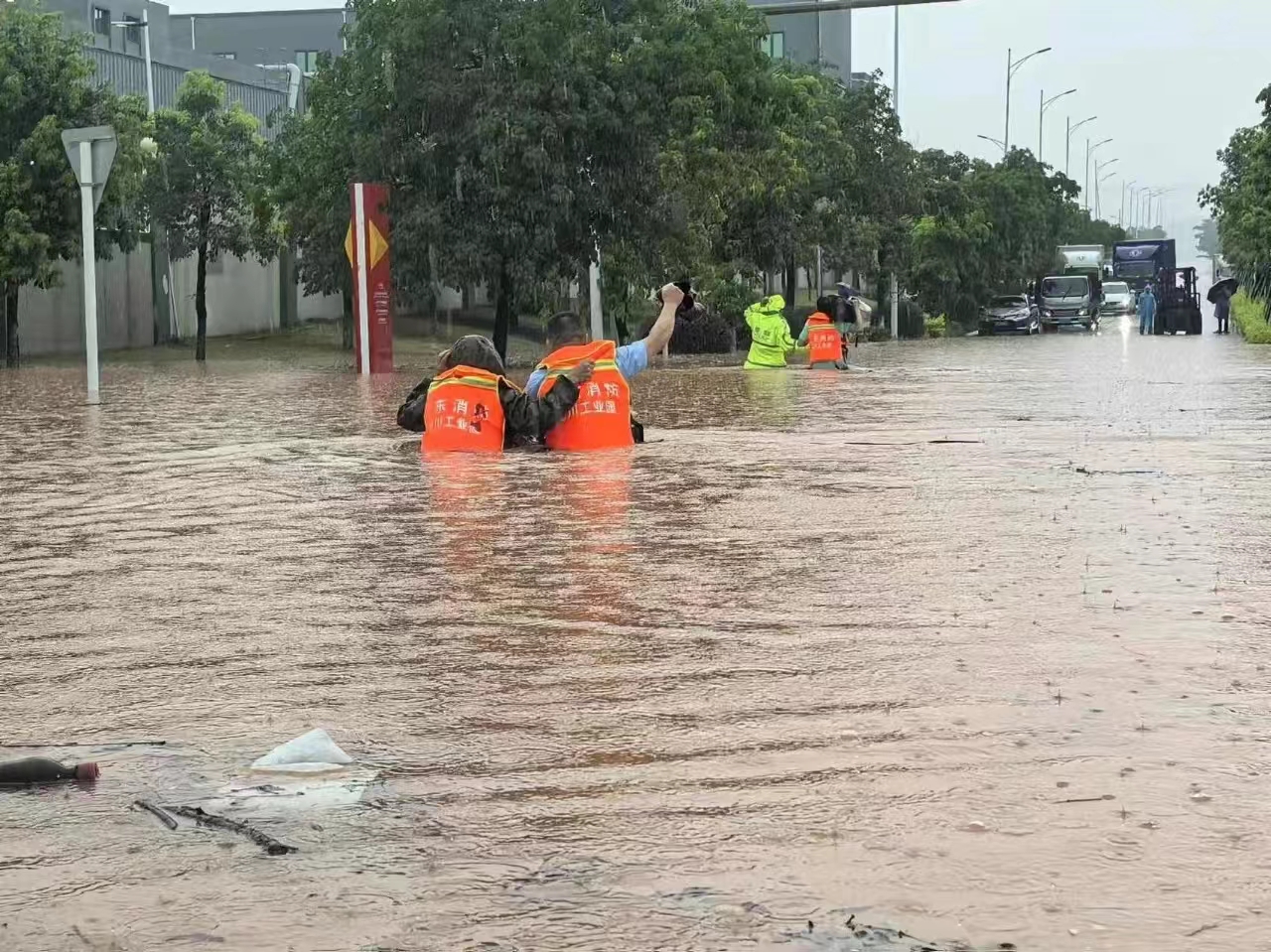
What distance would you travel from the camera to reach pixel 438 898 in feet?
12.9

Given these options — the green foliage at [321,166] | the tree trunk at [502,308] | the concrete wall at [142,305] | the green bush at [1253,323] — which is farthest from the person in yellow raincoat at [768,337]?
the green bush at [1253,323]

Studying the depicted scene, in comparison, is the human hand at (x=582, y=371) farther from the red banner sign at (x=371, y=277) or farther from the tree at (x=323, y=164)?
the tree at (x=323, y=164)

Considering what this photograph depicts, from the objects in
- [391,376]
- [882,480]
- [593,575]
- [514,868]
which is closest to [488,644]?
[593,575]

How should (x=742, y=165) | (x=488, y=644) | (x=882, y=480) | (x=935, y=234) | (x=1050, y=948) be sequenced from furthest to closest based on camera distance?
(x=935, y=234), (x=742, y=165), (x=882, y=480), (x=488, y=644), (x=1050, y=948)

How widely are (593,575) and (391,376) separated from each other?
82.8 feet

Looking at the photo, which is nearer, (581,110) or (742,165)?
(581,110)

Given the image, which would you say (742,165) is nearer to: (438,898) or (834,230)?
(834,230)

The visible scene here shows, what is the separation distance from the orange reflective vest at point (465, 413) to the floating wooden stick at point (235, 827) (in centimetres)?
940

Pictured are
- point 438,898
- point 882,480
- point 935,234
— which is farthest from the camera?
point 935,234

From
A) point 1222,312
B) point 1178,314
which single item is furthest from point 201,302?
point 1222,312

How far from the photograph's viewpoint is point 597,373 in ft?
46.1

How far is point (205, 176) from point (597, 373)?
2918cm

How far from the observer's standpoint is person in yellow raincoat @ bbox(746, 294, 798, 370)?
33.0 metres

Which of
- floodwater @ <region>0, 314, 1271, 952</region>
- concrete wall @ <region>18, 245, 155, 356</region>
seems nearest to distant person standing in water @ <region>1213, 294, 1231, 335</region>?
concrete wall @ <region>18, 245, 155, 356</region>
